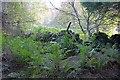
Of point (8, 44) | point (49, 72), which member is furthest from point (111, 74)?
point (8, 44)

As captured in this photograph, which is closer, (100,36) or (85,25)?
(100,36)

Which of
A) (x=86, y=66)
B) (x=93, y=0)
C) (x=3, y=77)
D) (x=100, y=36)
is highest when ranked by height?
(x=93, y=0)

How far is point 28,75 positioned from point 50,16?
2.78 m

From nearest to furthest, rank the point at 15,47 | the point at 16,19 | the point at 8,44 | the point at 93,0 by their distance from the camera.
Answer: the point at 15,47
the point at 8,44
the point at 93,0
the point at 16,19

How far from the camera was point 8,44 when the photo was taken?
7.43 ft

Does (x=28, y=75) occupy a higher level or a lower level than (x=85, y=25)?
lower

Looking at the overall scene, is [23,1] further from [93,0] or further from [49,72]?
[49,72]

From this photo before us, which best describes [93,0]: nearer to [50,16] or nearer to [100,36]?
[100,36]

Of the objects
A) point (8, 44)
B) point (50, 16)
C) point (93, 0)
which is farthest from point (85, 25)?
point (8, 44)

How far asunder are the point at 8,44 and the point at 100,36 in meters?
1.34

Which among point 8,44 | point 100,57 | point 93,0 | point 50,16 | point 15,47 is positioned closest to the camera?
→ point 100,57

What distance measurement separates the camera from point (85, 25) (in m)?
4.56

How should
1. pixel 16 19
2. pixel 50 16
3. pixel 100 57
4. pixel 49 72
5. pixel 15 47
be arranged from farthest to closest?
pixel 50 16 → pixel 16 19 → pixel 15 47 → pixel 100 57 → pixel 49 72

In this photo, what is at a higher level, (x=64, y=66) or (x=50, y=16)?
(x=50, y=16)
